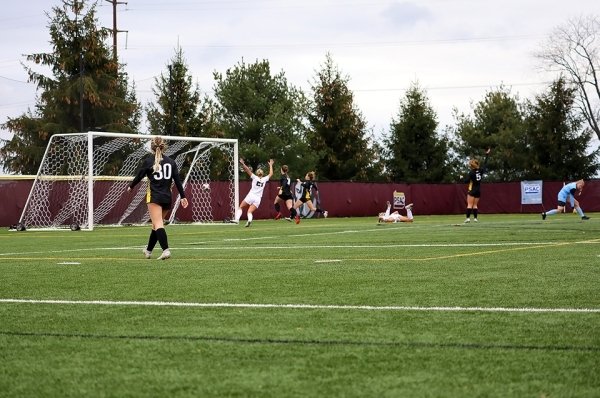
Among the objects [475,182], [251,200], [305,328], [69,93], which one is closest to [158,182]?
[305,328]

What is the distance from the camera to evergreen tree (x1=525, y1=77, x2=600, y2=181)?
216 feet

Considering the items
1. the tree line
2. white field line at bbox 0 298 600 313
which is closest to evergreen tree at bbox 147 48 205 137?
the tree line

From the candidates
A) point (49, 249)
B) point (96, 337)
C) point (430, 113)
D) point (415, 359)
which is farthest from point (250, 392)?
point (430, 113)

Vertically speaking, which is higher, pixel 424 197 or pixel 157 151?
pixel 157 151

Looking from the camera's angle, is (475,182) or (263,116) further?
(263,116)

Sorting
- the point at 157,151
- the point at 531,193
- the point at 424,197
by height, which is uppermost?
the point at 157,151

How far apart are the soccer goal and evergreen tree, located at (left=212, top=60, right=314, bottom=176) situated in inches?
658

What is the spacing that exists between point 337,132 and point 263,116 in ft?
16.4

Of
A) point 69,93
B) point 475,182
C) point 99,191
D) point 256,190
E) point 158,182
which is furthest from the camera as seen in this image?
point 69,93

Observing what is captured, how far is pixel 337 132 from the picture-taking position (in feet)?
209

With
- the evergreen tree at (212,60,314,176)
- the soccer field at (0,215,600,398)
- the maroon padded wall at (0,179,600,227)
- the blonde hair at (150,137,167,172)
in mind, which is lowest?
the soccer field at (0,215,600,398)

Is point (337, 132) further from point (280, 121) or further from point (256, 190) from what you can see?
point (256, 190)

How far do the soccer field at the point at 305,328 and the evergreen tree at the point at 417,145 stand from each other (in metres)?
53.8

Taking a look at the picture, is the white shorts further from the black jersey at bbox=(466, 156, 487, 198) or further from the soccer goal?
the black jersey at bbox=(466, 156, 487, 198)
